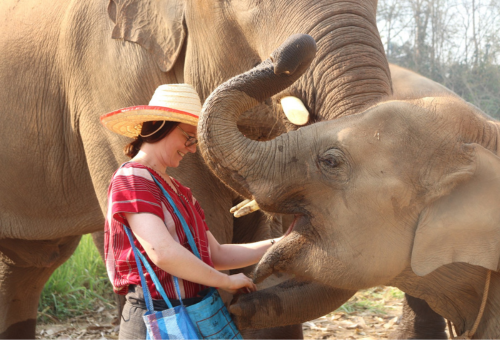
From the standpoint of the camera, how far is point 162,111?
228 centimetres

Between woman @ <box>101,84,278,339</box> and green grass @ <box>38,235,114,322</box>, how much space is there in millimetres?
3120

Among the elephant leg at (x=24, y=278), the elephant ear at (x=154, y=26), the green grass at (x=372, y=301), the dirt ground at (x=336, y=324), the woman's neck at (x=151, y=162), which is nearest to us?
the woman's neck at (x=151, y=162)

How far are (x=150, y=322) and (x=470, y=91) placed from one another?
4.59m

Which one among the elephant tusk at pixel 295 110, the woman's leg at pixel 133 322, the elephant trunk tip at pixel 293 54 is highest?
the elephant trunk tip at pixel 293 54

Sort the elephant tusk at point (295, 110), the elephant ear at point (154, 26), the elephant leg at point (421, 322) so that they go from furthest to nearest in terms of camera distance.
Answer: the elephant leg at point (421, 322) < the elephant ear at point (154, 26) < the elephant tusk at point (295, 110)

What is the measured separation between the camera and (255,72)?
2162mm

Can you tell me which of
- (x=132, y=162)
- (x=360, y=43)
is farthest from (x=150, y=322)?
(x=360, y=43)

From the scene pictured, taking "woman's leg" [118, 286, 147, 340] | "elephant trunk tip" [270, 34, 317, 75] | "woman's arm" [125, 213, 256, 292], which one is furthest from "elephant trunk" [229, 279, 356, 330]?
"elephant trunk tip" [270, 34, 317, 75]

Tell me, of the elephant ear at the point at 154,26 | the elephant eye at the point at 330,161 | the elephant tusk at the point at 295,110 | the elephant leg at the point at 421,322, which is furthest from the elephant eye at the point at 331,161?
the elephant leg at the point at 421,322

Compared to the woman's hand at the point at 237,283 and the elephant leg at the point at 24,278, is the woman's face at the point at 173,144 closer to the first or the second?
the woman's hand at the point at 237,283

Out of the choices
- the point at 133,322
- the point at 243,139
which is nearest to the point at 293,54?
the point at 243,139

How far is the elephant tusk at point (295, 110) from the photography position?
2.49 m

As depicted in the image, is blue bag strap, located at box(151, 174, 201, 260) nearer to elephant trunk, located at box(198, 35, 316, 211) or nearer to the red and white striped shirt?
the red and white striped shirt

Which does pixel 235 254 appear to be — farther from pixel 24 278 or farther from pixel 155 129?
pixel 24 278
